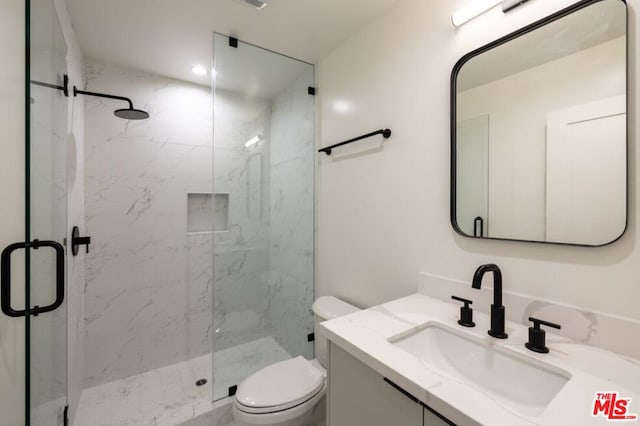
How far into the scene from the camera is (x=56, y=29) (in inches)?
48.3

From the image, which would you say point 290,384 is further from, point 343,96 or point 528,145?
point 343,96

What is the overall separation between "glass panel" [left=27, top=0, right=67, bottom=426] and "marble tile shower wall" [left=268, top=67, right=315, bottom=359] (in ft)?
4.05

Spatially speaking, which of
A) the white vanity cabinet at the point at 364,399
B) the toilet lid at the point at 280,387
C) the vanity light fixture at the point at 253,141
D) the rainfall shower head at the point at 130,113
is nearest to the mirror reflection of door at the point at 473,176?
the white vanity cabinet at the point at 364,399

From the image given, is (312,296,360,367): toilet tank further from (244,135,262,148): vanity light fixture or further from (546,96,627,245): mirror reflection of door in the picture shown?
(244,135,262,148): vanity light fixture

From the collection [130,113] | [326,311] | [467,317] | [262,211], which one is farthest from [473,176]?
[130,113]

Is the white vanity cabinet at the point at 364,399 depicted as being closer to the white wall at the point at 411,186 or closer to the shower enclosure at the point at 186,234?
the white wall at the point at 411,186

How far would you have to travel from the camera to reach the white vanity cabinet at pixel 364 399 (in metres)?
0.71

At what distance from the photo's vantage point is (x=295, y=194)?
2.20 meters

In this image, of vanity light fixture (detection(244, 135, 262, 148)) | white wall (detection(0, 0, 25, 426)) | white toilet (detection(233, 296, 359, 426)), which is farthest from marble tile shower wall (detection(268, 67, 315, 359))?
white wall (detection(0, 0, 25, 426))

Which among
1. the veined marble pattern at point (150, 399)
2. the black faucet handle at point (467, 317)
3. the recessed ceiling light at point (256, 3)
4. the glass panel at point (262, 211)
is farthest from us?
the glass panel at point (262, 211)

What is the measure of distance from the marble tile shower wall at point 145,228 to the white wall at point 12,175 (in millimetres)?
1507

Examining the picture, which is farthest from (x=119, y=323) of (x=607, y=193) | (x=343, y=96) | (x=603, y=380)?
(x=607, y=193)

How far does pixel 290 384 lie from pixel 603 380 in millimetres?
1289

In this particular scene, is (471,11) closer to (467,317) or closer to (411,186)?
(411,186)
